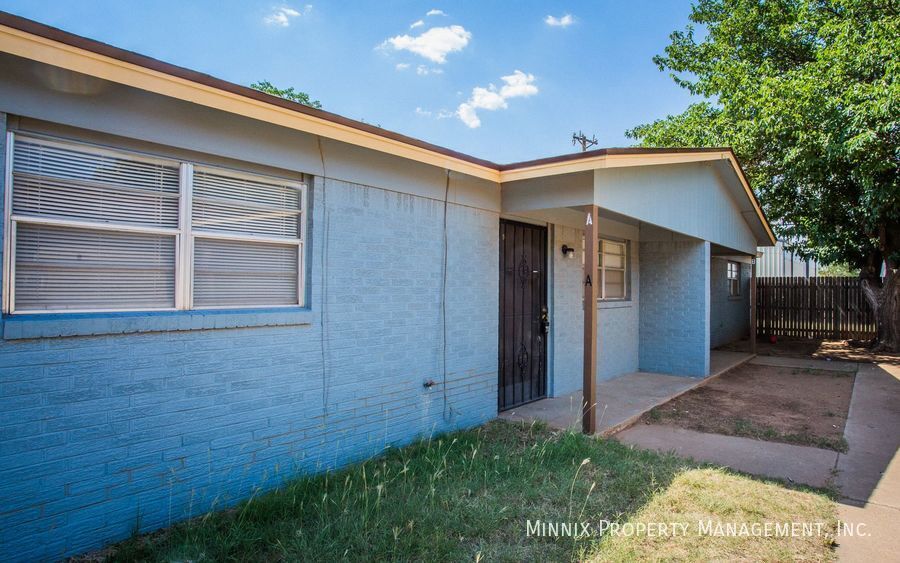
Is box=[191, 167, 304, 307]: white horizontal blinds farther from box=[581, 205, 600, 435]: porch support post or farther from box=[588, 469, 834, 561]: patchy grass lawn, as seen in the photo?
box=[588, 469, 834, 561]: patchy grass lawn

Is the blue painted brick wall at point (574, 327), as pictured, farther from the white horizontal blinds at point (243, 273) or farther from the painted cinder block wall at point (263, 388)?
the white horizontal blinds at point (243, 273)

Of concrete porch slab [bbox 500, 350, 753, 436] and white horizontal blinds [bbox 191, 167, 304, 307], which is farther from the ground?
white horizontal blinds [bbox 191, 167, 304, 307]

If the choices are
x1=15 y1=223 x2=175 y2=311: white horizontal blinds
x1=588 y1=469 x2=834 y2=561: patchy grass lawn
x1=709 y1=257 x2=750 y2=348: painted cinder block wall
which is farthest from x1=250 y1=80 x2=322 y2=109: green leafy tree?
x1=588 y1=469 x2=834 y2=561: patchy grass lawn

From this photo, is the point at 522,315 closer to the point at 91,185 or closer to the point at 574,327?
the point at 574,327

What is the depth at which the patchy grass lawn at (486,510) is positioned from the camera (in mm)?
3182

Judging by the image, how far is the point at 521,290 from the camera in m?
7.23

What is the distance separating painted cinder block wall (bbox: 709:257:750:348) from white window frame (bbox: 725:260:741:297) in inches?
6.2

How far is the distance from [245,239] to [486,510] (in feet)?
9.54

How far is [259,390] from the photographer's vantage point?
13.3 feet

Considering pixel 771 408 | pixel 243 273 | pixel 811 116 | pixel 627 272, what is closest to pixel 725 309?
pixel 811 116

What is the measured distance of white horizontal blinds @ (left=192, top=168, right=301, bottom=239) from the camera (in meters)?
3.89

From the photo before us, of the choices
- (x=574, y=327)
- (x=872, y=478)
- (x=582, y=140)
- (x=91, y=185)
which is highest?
(x=582, y=140)

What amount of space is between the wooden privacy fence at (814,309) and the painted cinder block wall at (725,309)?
1.77 feet

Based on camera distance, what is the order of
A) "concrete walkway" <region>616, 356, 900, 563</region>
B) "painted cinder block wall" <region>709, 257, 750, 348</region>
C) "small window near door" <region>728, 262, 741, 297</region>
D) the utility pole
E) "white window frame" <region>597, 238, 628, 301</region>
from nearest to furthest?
"concrete walkway" <region>616, 356, 900, 563</region>
"white window frame" <region>597, 238, 628, 301</region>
"painted cinder block wall" <region>709, 257, 750, 348</region>
"small window near door" <region>728, 262, 741, 297</region>
the utility pole
